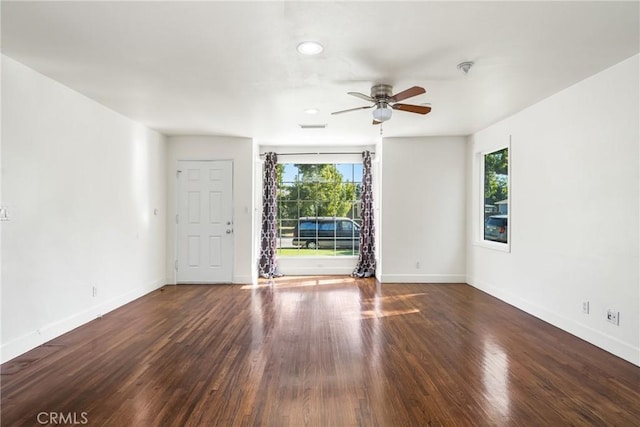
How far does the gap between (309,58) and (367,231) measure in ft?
14.3

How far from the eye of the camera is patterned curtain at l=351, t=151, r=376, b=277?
22.8 ft

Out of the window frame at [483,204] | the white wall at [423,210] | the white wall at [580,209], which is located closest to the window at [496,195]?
the window frame at [483,204]

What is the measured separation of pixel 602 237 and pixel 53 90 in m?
5.37

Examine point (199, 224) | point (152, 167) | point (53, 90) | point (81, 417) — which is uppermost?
point (53, 90)

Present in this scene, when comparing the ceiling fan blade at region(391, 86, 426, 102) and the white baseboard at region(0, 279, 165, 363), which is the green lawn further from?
the ceiling fan blade at region(391, 86, 426, 102)

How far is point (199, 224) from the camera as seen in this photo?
6.40 m

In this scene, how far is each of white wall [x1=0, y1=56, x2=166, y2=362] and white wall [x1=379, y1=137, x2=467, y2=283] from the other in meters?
3.96

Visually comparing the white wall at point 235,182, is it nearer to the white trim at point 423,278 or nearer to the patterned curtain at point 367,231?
the patterned curtain at point 367,231

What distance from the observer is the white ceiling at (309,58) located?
2.38 meters

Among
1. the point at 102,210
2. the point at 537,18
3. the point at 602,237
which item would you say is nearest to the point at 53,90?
the point at 102,210

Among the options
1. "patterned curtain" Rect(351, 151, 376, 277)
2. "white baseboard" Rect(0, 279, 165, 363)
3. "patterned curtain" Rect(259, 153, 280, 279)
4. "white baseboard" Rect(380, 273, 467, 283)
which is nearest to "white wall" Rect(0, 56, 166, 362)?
"white baseboard" Rect(0, 279, 165, 363)

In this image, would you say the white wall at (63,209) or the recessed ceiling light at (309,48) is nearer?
the recessed ceiling light at (309,48)

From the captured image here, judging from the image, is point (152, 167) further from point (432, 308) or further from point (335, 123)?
point (432, 308)

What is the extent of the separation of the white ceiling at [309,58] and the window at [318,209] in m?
2.77
